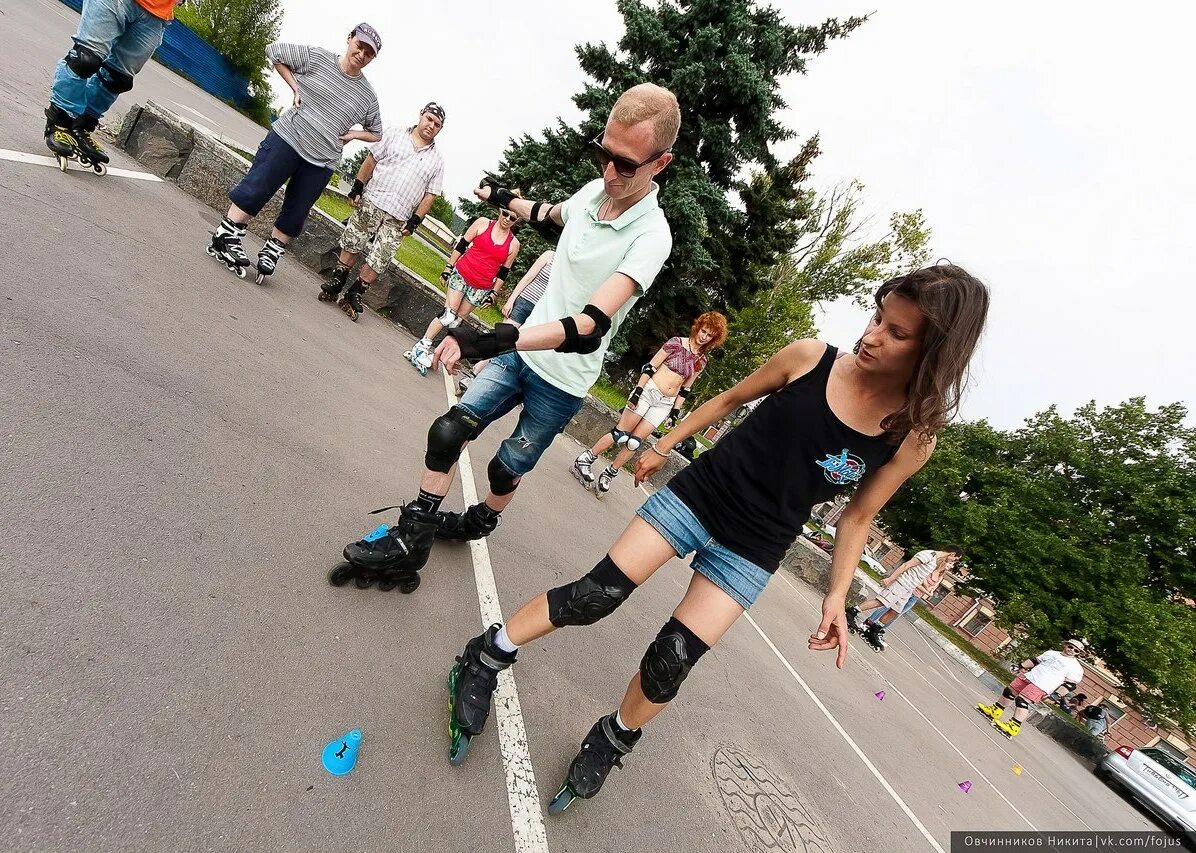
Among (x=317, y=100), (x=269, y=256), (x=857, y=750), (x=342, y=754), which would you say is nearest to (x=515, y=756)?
(x=342, y=754)

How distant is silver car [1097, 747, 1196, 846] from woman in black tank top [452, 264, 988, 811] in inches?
548

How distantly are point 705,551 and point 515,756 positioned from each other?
3.67 ft

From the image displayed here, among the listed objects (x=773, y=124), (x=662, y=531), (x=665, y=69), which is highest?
(x=773, y=124)

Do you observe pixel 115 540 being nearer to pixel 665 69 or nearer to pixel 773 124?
pixel 665 69

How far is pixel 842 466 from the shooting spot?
1.98m

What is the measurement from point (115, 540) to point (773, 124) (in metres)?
15.9

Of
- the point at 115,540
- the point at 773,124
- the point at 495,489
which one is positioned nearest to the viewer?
the point at 115,540

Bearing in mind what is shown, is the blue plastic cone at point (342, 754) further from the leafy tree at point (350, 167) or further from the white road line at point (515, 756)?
the leafy tree at point (350, 167)

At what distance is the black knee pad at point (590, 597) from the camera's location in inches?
78.0

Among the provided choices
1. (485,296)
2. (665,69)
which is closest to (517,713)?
(485,296)

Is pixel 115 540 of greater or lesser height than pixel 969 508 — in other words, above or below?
below

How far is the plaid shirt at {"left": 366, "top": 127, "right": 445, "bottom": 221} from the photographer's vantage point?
551cm

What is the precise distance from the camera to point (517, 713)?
2.32m

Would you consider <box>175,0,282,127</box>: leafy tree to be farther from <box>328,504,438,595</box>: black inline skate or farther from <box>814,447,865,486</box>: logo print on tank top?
<box>814,447,865,486</box>: logo print on tank top
